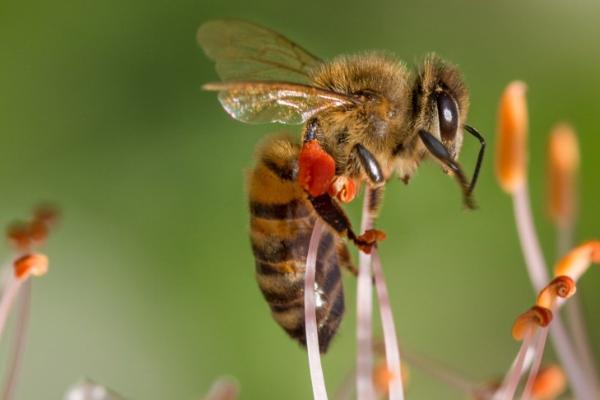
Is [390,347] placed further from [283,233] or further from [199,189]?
[199,189]

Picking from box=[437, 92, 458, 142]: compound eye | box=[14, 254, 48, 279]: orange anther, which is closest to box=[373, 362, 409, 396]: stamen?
box=[437, 92, 458, 142]: compound eye

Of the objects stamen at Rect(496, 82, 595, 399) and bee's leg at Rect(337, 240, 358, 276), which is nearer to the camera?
bee's leg at Rect(337, 240, 358, 276)

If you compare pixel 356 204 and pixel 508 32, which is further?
pixel 508 32

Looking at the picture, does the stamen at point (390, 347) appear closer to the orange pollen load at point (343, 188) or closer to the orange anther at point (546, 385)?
the orange pollen load at point (343, 188)

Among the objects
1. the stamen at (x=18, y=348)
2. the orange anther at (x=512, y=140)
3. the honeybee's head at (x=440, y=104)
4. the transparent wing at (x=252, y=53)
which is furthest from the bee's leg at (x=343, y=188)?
the stamen at (x=18, y=348)

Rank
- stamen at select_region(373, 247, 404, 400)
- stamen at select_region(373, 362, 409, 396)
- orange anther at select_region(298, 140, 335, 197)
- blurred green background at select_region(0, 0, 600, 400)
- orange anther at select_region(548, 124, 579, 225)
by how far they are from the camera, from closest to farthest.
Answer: orange anther at select_region(298, 140, 335, 197) → stamen at select_region(373, 247, 404, 400) → stamen at select_region(373, 362, 409, 396) → orange anther at select_region(548, 124, 579, 225) → blurred green background at select_region(0, 0, 600, 400)

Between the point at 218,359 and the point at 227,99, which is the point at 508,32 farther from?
the point at 227,99

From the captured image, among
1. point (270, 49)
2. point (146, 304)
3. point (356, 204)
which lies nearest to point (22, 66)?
point (146, 304)

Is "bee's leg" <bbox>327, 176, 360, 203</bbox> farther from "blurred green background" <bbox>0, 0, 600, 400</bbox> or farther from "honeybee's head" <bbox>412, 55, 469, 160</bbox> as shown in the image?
"blurred green background" <bbox>0, 0, 600, 400</bbox>

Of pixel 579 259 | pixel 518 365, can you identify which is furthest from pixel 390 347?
pixel 579 259
